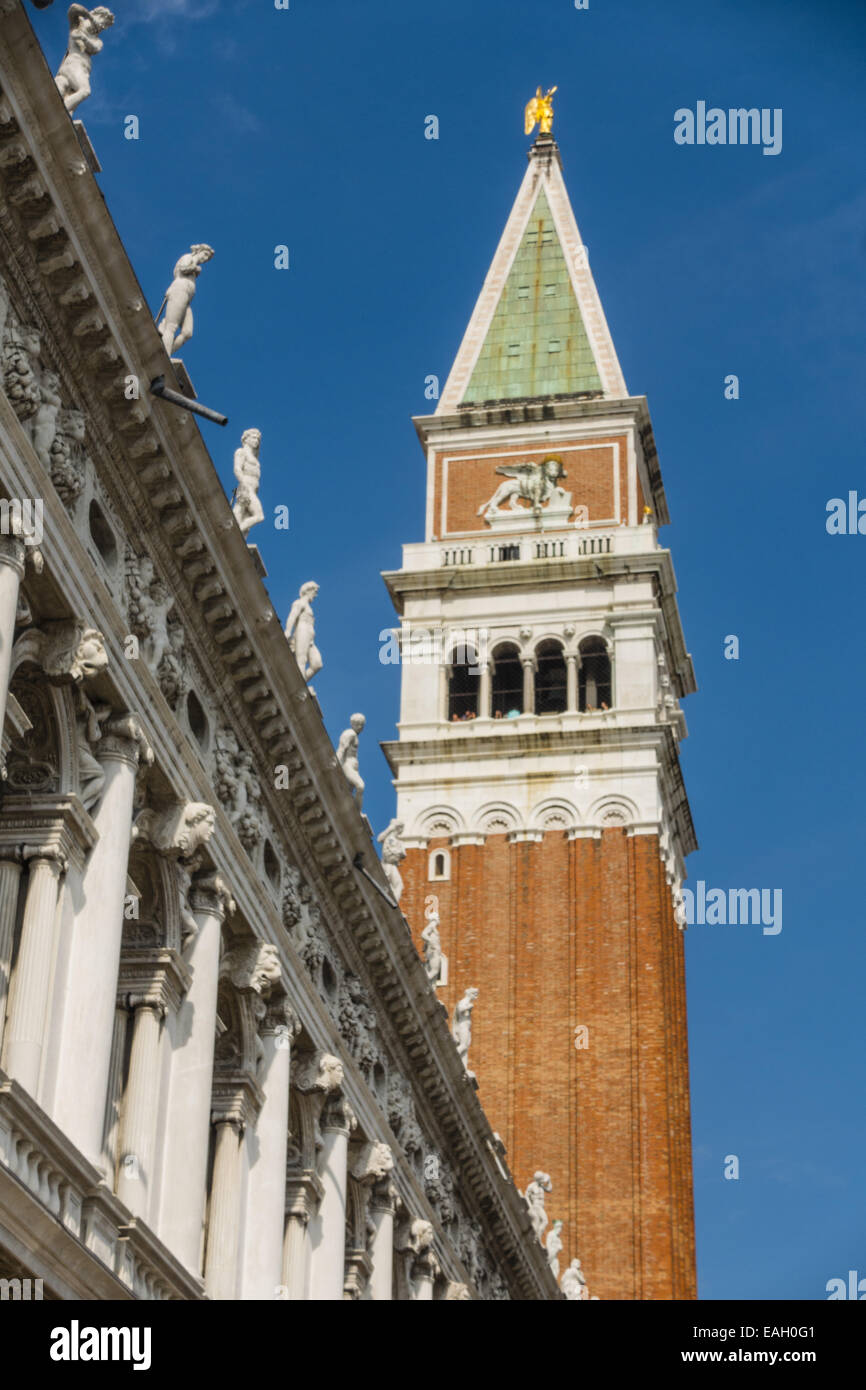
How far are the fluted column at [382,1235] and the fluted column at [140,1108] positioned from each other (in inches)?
419

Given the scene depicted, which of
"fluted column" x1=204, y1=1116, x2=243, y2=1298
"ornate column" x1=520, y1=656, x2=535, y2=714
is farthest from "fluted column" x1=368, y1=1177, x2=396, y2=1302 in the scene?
"ornate column" x1=520, y1=656, x2=535, y2=714

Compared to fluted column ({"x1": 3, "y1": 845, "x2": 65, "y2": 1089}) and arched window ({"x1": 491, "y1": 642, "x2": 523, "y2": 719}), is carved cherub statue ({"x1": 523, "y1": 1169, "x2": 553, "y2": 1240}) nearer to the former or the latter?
arched window ({"x1": 491, "y1": 642, "x2": 523, "y2": 719})

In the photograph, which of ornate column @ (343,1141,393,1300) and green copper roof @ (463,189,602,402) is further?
green copper roof @ (463,189,602,402)

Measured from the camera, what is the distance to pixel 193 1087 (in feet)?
82.5

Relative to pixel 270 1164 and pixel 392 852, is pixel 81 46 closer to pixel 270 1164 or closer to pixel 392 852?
pixel 270 1164

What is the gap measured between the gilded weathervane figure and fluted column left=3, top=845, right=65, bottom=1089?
211ft

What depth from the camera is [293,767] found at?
30.1 m

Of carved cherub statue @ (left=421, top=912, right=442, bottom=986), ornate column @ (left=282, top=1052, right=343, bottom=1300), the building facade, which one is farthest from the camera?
carved cherub statue @ (left=421, top=912, right=442, bottom=986)

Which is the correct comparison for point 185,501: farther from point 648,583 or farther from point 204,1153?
point 648,583

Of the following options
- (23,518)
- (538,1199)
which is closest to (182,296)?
(23,518)

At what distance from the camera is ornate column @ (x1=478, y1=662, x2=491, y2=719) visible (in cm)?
6581

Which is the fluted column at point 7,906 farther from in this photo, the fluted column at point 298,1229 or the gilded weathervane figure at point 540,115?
the gilded weathervane figure at point 540,115

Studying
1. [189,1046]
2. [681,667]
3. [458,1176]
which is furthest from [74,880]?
[681,667]
